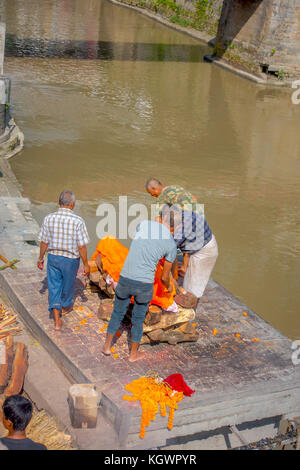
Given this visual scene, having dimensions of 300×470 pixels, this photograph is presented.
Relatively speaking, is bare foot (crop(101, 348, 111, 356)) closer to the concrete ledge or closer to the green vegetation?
the concrete ledge

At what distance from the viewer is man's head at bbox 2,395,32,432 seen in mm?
4484

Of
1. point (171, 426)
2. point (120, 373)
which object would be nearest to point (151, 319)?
point (120, 373)

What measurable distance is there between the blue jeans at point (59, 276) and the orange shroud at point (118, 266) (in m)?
0.42

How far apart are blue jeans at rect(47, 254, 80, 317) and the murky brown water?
3.29 metres

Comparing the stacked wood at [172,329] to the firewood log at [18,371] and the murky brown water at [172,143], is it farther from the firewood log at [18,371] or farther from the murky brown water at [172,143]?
the murky brown water at [172,143]

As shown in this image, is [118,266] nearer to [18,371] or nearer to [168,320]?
[168,320]

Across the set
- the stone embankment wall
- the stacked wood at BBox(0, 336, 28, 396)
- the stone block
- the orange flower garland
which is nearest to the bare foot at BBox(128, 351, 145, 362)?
the orange flower garland

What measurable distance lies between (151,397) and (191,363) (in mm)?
799

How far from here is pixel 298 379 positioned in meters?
5.98

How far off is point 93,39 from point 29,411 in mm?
25586

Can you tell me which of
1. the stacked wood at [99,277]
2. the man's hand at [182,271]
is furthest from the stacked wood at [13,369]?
the man's hand at [182,271]

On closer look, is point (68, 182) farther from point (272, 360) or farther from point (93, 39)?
point (93, 39)

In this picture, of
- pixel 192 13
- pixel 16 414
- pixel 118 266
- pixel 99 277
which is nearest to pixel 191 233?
pixel 118 266

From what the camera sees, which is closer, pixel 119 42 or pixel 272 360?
pixel 272 360
